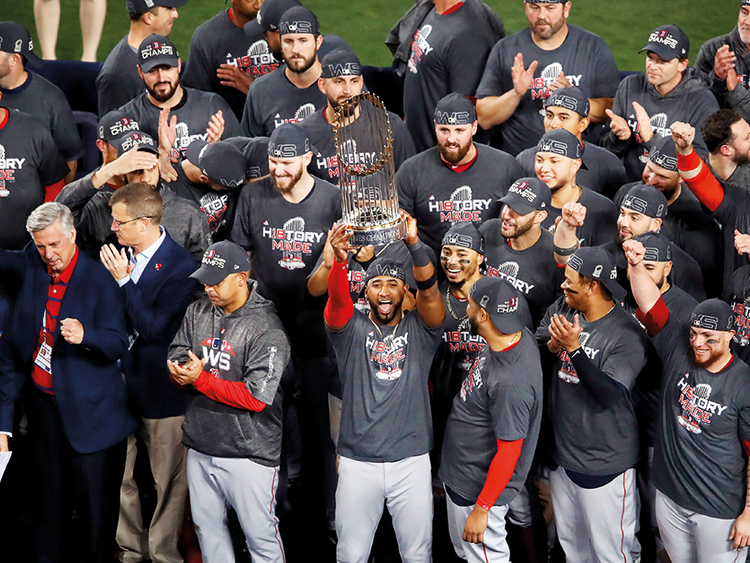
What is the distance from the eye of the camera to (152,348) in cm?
555

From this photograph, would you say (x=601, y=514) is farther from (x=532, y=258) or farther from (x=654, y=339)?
(x=532, y=258)

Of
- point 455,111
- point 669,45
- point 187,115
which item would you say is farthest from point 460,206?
point 187,115

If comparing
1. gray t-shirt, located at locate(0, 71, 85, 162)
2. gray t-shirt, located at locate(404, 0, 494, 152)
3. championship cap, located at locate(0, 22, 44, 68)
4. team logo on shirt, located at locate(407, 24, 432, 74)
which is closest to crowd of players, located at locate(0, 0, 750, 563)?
gray t-shirt, located at locate(0, 71, 85, 162)

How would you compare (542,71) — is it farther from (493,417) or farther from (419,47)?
(493,417)

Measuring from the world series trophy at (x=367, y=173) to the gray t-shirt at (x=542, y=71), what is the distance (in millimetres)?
1779

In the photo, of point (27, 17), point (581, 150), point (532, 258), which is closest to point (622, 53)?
point (581, 150)

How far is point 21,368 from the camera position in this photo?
5590 millimetres

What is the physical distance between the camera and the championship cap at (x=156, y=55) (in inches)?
248

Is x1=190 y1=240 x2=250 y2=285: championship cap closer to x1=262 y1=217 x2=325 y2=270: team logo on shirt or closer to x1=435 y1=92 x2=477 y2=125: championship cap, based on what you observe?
x1=262 y1=217 x2=325 y2=270: team logo on shirt

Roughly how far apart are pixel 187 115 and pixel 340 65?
1054 millimetres

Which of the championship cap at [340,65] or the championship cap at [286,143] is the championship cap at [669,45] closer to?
the championship cap at [340,65]

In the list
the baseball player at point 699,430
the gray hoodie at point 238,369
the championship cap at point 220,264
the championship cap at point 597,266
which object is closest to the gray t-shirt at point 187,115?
the championship cap at point 220,264

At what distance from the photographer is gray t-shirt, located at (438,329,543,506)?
4.85 meters

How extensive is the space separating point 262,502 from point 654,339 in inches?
83.0
